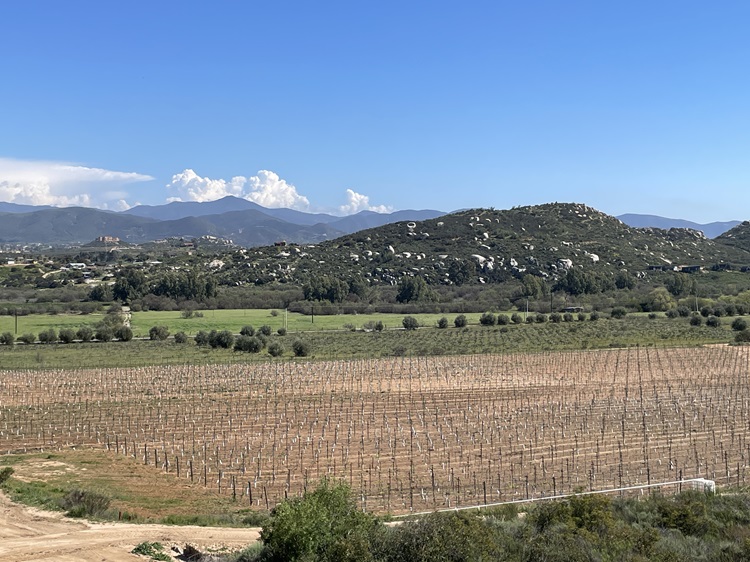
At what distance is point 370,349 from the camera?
60062 mm

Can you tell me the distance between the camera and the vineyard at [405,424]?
2208 centimetres

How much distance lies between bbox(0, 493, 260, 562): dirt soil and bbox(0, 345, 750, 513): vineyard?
3.60m

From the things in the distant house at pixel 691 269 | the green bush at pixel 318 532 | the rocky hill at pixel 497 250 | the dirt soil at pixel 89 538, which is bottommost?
the dirt soil at pixel 89 538

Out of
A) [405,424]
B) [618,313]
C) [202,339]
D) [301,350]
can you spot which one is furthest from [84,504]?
[618,313]

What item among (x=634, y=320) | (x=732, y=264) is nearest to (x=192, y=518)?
(x=634, y=320)

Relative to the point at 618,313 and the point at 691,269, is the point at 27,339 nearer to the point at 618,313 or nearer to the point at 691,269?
the point at 618,313

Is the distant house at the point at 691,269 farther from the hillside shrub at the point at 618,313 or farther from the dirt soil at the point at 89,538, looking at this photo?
the dirt soil at the point at 89,538

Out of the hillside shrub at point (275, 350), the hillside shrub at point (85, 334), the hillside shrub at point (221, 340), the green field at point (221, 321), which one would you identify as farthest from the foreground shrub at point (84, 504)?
the green field at point (221, 321)

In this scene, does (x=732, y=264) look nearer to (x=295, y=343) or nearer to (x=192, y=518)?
(x=295, y=343)

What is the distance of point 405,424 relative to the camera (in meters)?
30.5

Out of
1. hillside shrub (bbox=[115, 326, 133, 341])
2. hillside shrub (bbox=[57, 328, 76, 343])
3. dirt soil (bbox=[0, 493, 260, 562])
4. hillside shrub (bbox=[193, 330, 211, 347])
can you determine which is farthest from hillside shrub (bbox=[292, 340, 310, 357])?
dirt soil (bbox=[0, 493, 260, 562])

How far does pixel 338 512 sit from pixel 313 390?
26.9m

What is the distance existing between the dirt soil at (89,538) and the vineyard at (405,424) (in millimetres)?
3595

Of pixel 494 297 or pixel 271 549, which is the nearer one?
pixel 271 549
